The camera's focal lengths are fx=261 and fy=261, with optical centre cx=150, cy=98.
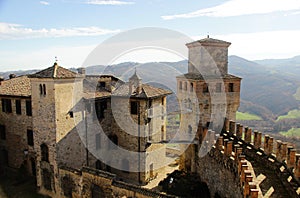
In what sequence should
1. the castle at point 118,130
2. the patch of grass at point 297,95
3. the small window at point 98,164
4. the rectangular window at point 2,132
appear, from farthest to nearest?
the patch of grass at point 297,95 < the rectangular window at point 2,132 < the small window at point 98,164 < the castle at point 118,130

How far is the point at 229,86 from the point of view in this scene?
22.3 meters

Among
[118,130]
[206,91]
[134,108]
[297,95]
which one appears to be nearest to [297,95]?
[297,95]

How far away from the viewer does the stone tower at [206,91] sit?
2166 centimetres

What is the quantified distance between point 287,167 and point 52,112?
1633 cm

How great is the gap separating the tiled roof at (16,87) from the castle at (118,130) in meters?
0.13

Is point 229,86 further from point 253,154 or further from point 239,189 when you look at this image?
point 239,189

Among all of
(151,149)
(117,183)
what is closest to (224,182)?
(117,183)

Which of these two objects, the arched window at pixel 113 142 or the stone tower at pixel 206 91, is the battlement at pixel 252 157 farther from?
the arched window at pixel 113 142

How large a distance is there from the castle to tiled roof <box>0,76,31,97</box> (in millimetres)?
133

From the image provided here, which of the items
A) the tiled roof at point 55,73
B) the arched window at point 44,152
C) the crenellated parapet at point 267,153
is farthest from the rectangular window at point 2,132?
the crenellated parapet at point 267,153

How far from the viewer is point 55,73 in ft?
64.7

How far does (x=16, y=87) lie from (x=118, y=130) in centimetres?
1059

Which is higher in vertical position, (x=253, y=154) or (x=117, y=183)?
(x=253, y=154)

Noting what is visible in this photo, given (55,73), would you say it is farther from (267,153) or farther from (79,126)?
(267,153)
